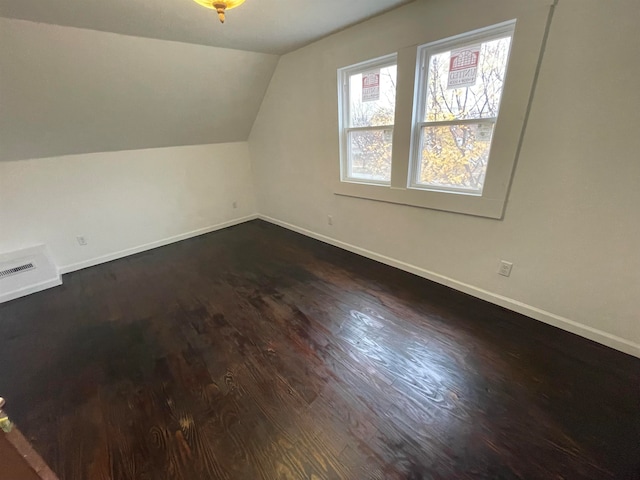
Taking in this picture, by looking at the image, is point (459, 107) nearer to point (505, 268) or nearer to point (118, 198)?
point (505, 268)

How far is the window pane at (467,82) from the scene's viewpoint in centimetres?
183

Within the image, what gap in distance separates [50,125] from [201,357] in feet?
8.93

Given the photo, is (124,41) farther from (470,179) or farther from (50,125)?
(470,179)

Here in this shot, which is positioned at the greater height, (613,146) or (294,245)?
(613,146)

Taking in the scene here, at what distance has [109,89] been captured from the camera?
8.25ft

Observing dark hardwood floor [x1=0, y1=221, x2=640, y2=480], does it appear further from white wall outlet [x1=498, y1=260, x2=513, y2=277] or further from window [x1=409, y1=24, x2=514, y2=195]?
window [x1=409, y1=24, x2=514, y2=195]

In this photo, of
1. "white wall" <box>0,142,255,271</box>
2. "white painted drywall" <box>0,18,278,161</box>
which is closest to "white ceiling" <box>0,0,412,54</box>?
"white painted drywall" <box>0,18,278,161</box>

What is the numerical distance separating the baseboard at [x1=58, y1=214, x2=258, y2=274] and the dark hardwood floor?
0.68 m

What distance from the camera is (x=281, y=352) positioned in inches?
71.6

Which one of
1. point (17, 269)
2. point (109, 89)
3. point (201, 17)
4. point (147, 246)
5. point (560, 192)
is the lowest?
point (147, 246)

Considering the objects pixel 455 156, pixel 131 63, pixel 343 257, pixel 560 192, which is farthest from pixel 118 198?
pixel 560 192

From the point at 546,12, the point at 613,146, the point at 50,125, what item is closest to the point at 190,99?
the point at 50,125

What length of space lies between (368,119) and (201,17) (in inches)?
63.4

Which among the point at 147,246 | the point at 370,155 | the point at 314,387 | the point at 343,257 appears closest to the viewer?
the point at 314,387
